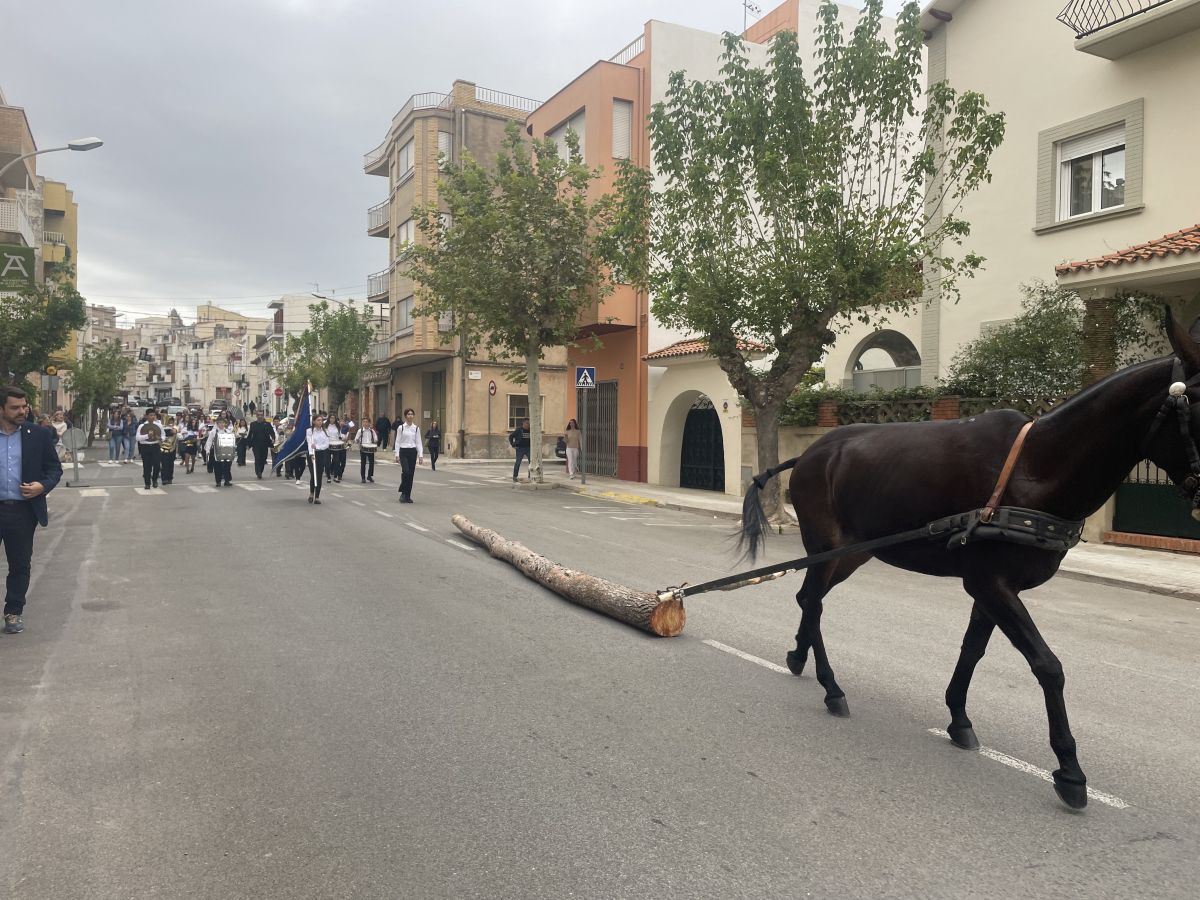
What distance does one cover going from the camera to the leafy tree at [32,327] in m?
25.5

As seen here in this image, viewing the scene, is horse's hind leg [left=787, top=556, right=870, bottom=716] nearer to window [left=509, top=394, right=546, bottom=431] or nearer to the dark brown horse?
the dark brown horse

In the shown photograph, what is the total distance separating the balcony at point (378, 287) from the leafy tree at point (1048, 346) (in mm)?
35735

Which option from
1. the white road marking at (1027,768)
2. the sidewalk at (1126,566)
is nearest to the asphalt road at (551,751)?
the white road marking at (1027,768)

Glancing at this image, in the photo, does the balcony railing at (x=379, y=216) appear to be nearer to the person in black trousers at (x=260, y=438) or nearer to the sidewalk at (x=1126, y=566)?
the person in black trousers at (x=260, y=438)

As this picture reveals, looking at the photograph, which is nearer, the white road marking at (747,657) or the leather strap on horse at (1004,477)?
the leather strap on horse at (1004,477)

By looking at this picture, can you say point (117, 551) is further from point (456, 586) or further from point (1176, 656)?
point (1176, 656)

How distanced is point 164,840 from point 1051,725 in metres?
3.70

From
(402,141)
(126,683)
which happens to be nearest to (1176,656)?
(126,683)

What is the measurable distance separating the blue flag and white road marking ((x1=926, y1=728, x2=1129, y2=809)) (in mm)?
15654

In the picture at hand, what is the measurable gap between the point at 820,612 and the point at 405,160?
1534 inches

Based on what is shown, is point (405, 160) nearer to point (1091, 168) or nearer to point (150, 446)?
point (150, 446)

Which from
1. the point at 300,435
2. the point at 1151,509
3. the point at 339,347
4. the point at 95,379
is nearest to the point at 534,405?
the point at 300,435

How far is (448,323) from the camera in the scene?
37.2 m

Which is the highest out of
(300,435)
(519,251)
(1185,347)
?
(519,251)
